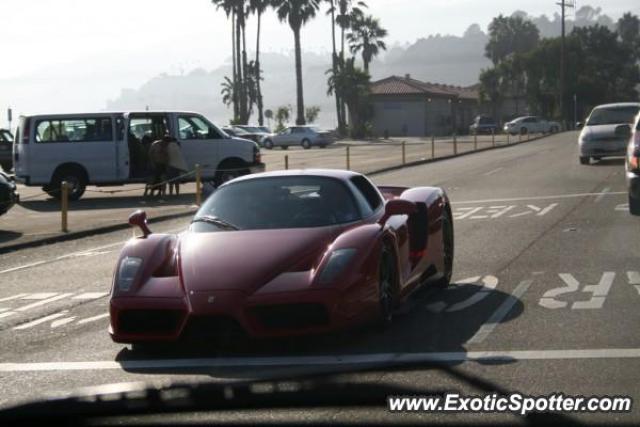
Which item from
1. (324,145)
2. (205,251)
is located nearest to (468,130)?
(324,145)

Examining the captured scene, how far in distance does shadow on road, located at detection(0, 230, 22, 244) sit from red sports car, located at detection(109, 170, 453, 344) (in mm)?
9043

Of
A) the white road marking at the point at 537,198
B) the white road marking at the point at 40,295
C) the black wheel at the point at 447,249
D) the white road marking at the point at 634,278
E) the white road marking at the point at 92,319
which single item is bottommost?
the white road marking at the point at 537,198

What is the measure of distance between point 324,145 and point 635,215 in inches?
1984

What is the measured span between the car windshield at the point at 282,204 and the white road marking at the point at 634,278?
308 centimetres

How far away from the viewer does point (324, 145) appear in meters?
68.0

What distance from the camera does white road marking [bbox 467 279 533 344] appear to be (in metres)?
8.30

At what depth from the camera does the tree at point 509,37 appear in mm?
148000

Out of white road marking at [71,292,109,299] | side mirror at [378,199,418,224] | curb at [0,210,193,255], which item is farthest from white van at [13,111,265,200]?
side mirror at [378,199,418,224]

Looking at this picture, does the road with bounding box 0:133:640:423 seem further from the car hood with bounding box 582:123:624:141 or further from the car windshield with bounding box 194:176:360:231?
the car hood with bounding box 582:123:624:141

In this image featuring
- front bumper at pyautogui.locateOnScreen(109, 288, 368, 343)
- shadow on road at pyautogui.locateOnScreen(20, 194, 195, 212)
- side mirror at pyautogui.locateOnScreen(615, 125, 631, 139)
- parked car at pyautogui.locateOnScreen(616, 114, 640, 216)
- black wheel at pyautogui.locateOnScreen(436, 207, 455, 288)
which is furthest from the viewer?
shadow on road at pyautogui.locateOnScreen(20, 194, 195, 212)

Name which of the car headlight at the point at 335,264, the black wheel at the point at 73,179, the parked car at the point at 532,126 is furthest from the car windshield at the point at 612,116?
the parked car at the point at 532,126

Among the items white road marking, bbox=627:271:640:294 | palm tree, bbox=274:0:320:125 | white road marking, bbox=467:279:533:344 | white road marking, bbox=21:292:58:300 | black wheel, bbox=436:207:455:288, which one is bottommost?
white road marking, bbox=21:292:58:300

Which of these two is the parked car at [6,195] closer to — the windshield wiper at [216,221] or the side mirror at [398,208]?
the windshield wiper at [216,221]

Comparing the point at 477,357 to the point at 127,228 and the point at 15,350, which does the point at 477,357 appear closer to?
the point at 15,350
